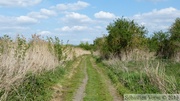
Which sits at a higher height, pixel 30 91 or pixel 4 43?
pixel 4 43

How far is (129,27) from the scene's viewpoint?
40094 mm

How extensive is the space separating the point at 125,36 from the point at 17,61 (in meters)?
27.8

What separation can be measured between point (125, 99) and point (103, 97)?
108cm

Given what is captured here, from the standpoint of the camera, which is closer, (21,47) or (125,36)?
(21,47)

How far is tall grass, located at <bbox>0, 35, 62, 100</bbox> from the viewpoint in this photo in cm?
1023

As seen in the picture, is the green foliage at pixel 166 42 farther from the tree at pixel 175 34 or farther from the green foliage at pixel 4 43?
the green foliage at pixel 4 43

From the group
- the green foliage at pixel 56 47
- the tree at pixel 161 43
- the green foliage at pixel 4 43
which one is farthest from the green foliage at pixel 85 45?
the green foliage at pixel 4 43

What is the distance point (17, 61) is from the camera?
41.8ft

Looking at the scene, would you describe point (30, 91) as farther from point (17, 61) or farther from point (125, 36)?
point (125, 36)

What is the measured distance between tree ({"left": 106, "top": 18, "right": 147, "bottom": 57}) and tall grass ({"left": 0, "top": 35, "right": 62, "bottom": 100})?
18440 mm

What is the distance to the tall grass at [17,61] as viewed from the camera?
403 inches

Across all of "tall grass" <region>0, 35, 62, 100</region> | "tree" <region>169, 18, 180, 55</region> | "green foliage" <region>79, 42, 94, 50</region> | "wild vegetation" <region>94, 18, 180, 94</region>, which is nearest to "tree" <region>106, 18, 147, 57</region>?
"wild vegetation" <region>94, 18, 180, 94</region>

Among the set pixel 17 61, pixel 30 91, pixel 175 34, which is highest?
pixel 175 34

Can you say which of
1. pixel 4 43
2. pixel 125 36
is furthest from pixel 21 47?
pixel 125 36
